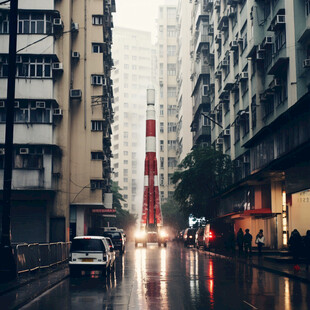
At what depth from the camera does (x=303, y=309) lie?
13.2 m

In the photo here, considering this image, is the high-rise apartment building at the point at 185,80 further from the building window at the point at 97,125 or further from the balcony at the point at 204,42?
the building window at the point at 97,125

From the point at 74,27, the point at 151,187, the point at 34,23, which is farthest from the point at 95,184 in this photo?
the point at 151,187

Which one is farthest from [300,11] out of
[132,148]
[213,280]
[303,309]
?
[132,148]

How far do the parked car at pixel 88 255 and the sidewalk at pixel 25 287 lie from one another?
0.66m

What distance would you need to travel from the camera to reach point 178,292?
55.3 feet

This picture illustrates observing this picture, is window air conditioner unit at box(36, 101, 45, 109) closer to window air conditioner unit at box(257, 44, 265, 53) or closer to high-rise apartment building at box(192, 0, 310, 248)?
high-rise apartment building at box(192, 0, 310, 248)

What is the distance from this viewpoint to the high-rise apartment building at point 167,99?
149 metres

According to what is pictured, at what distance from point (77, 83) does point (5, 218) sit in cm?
3171

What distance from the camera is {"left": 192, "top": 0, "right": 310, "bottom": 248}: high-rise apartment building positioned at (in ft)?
103

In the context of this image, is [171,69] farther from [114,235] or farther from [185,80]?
[114,235]

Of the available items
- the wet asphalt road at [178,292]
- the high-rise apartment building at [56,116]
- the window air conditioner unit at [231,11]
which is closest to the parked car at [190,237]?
the high-rise apartment building at [56,116]

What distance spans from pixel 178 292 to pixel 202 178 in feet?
133

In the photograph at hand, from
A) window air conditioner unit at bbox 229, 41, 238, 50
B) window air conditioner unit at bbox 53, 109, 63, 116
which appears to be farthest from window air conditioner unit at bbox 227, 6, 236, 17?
window air conditioner unit at bbox 53, 109, 63, 116

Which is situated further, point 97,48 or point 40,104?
point 97,48
